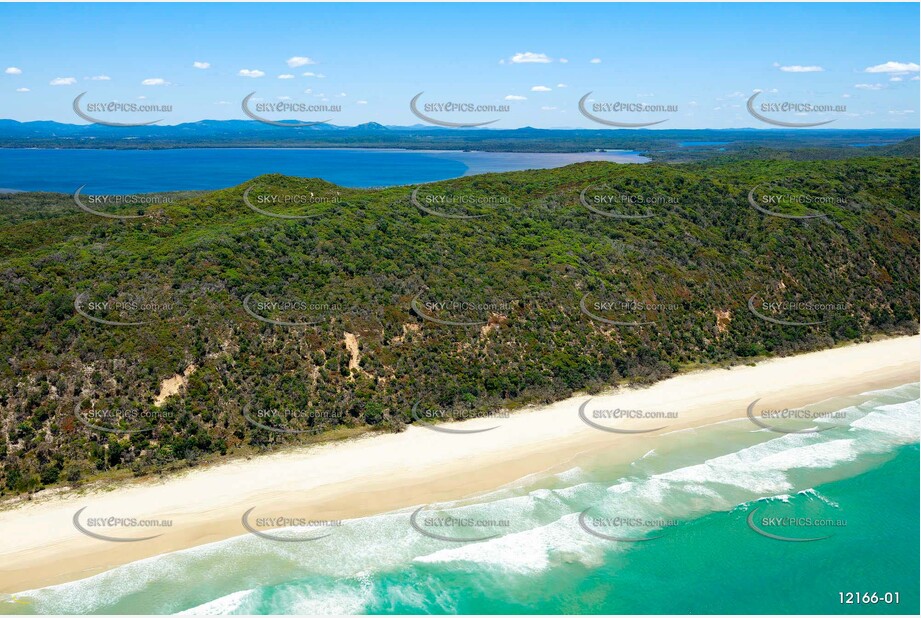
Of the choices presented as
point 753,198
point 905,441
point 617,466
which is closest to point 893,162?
point 753,198

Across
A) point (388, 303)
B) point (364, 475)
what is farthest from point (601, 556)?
point (388, 303)

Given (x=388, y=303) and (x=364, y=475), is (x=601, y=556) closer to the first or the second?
(x=364, y=475)

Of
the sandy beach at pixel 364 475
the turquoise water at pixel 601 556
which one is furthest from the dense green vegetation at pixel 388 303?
the turquoise water at pixel 601 556

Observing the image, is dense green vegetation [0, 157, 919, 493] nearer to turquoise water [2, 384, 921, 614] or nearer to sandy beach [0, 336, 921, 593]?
sandy beach [0, 336, 921, 593]

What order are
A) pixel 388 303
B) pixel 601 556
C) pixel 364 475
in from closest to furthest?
pixel 601 556 < pixel 364 475 < pixel 388 303

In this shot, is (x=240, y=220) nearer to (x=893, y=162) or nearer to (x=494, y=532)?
(x=494, y=532)

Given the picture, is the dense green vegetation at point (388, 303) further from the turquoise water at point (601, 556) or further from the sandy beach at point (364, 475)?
the turquoise water at point (601, 556)

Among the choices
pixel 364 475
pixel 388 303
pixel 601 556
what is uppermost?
pixel 388 303
